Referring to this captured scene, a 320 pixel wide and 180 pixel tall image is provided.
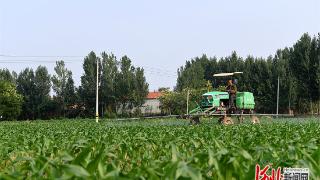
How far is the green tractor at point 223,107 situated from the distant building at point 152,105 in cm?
4005

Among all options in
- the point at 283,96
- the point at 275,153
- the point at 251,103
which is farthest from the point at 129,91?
the point at 275,153

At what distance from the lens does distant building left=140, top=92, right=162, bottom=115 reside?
218 feet

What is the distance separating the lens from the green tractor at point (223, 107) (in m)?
22.1

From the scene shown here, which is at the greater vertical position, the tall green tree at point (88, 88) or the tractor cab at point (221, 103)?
the tall green tree at point (88, 88)

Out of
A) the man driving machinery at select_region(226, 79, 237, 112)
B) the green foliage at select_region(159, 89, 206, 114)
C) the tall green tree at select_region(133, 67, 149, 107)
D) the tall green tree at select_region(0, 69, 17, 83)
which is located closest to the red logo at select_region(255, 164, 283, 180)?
the man driving machinery at select_region(226, 79, 237, 112)

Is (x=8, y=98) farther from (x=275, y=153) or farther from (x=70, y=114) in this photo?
(x=275, y=153)

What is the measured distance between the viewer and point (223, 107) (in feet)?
73.3

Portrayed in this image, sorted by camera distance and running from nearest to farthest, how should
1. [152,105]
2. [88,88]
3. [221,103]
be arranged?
Result: [221,103]
[88,88]
[152,105]

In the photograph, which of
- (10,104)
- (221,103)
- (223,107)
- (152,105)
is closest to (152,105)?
(152,105)

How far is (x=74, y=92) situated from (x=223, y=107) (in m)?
42.1

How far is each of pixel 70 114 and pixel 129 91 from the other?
8.75 metres

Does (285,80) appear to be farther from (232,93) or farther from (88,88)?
(232,93)

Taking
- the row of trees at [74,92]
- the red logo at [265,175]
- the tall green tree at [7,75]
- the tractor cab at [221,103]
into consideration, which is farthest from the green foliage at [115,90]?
the red logo at [265,175]

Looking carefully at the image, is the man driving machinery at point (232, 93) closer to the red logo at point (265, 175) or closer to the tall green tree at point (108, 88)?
the red logo at point (265, 175)
